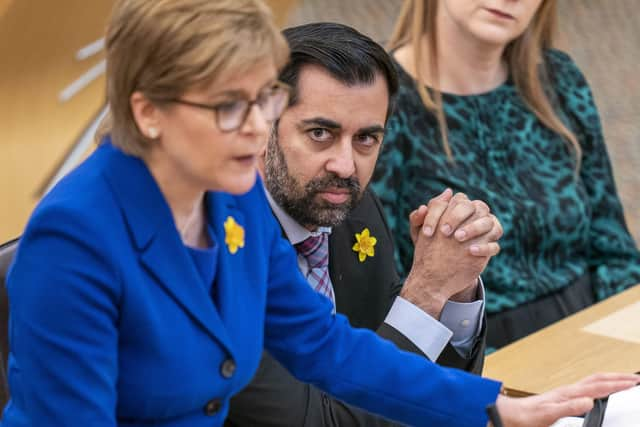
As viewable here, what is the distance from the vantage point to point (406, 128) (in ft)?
9.06

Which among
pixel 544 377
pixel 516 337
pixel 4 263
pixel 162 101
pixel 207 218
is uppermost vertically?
pixel 162 101

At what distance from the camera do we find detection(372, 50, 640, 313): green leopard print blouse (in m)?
2.72

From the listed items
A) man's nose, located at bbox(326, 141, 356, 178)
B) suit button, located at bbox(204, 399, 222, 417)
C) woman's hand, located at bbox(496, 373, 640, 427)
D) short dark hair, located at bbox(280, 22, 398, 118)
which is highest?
short dark hair, located at bbox(280, 22, 398, 118)

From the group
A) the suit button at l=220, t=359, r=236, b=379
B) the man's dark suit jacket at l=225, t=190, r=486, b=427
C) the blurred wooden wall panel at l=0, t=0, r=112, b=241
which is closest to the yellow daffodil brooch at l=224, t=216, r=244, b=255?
the suit button at l=220, t=359, r=236, b=379

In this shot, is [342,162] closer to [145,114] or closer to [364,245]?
[364,245]

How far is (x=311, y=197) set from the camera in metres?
1.89

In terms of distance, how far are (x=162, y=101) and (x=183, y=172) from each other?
0.29 feet

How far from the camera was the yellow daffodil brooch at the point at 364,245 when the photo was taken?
2035mm

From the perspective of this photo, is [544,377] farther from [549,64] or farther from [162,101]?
[549,64]

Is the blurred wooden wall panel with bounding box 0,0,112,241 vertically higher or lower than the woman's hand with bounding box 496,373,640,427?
lower

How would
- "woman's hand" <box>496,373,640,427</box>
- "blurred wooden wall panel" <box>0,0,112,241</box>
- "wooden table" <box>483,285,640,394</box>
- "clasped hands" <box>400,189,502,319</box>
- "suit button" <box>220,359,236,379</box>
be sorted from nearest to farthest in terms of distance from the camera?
"suit button" <box>220,359,236,379</box>
"woman's hand" <box>496,373,640,427</box>
"clasped hands" <box>400,189,502,319</box>
"wooden table" <box>483,285,640,394</box>
"blurred wooden wall panel" <box>0,0,112,241</box>

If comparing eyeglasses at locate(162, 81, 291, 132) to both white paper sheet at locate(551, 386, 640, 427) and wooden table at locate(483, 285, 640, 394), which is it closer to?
white paper sheet at locate(551, 386, 640, 427)

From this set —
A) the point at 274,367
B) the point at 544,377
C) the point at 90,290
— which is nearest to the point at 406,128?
the point at 544,377

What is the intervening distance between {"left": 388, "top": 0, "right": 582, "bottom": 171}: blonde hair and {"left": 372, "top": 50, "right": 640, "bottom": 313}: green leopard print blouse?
0.02 meters
